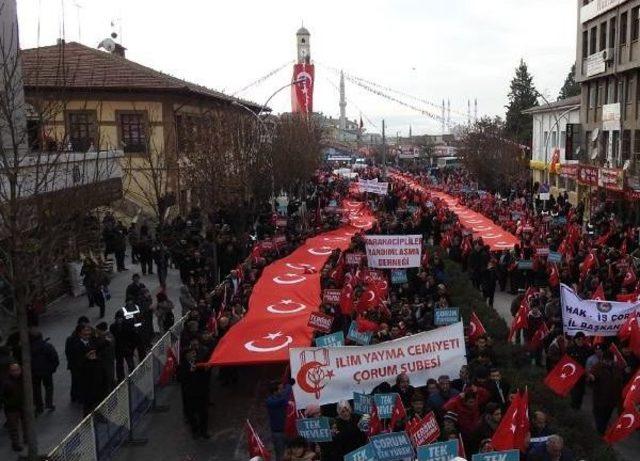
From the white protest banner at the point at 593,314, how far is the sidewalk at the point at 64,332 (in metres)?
8.01

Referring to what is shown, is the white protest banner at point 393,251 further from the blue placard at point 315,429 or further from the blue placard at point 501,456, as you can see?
the blue placard at point 501,456

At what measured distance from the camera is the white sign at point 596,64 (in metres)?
38.9

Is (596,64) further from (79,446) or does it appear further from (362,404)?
(79,446)

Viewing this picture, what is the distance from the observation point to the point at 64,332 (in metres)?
16.2

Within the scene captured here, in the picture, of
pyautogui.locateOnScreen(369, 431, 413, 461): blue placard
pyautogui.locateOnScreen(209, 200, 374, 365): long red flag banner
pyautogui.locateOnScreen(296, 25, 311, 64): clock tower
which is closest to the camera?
pyautogui.locateOnScreen(369, 431, 413, 461): blue placard

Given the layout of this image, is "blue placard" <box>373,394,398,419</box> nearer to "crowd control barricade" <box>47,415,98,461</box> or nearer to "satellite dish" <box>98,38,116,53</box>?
"crowd control barricade" <box>47,415,98,461</box>

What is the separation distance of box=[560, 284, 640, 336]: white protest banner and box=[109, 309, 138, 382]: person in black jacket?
736 centimetres

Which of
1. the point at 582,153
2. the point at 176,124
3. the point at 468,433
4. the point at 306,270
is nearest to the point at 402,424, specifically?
the point at 468,433

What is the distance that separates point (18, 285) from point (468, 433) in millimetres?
5605

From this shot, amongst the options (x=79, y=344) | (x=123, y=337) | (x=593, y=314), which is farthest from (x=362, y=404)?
(x=123, y=337)

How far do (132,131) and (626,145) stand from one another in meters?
24.9

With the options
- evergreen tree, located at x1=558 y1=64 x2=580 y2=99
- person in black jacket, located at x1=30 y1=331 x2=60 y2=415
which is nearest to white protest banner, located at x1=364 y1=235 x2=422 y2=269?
person in black jacket, located at x1=30 y1=331 x2=60 y2=415

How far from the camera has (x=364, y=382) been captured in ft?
31.6

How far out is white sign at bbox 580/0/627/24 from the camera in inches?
1506
